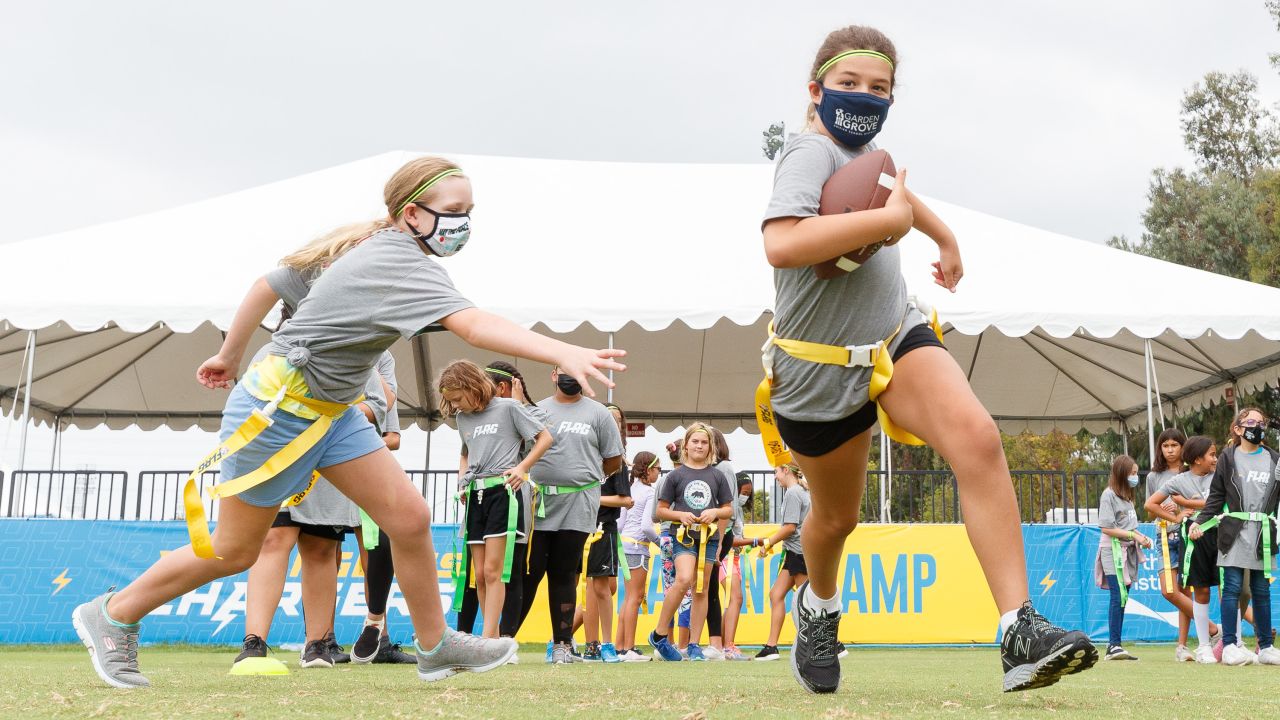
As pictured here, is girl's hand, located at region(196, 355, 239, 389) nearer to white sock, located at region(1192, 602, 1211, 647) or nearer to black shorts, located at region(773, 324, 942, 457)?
black shorts, located at region(773, 324, 942, 457)

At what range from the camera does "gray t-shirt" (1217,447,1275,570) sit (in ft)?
25.7

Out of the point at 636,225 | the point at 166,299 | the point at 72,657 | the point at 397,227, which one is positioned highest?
the point at 636,225

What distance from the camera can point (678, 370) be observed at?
58.7 ft

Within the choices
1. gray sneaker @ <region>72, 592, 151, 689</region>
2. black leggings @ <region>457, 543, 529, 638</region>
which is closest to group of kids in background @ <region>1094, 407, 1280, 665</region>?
black leggings @ <region>457, 543, 529, 638</region>

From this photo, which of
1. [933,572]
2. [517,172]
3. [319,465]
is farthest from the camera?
[517,172]

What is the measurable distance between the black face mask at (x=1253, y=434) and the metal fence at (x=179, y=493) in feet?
12.3

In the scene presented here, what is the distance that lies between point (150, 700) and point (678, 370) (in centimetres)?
1475

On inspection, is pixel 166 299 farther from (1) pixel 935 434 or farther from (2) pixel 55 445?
(1) pixel 935 434

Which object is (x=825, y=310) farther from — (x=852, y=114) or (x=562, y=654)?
(x=562, y=654)

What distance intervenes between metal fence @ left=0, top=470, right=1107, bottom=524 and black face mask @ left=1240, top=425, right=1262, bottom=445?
374 centimetres

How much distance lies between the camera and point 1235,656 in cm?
757

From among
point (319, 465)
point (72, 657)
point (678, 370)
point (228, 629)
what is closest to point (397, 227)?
point (319, 465)

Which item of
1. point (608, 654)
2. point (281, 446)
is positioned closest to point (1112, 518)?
point (608, 654)

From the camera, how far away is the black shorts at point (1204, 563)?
8211 millimetres
